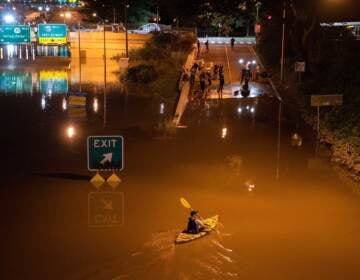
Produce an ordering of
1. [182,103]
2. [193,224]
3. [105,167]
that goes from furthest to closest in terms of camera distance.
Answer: [182,103], [105,167], [193,224]

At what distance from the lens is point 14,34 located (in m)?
70.2

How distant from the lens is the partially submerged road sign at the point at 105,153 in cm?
1734

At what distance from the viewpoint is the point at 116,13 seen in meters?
93.2

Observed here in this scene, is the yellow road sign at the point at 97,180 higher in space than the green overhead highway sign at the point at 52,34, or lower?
lower

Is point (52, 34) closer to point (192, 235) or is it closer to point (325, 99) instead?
point (325, 99)

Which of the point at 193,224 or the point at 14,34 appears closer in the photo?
the point at 193,224

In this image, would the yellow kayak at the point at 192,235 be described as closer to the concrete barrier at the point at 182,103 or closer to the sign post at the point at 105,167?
the sign post at the point at 105,167

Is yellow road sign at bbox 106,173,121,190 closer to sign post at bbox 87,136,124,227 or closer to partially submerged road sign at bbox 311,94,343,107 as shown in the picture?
sign post at bbox 87,136,124,227

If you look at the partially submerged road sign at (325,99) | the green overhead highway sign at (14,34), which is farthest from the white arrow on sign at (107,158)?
the green overhead highway sign at (14,34)

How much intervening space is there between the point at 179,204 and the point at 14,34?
193ft

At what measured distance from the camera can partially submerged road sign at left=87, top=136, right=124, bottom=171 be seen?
56.9 feet

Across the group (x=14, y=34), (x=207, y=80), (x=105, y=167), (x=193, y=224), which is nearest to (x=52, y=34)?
(x=14, y=34)

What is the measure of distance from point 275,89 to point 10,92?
17.6 meters

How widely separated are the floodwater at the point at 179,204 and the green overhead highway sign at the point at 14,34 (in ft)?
141
